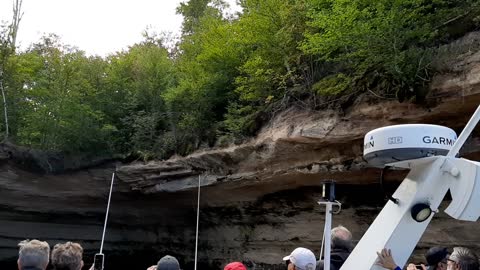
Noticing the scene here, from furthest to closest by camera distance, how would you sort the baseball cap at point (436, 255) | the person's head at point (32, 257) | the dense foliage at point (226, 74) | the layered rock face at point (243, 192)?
the layered rock face at point (243, 192), the dense foliage at point (226, 74), the baseball cap at point (436, 255), the person's head at point (32, 257)

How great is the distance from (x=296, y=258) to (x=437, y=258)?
111 centimetres

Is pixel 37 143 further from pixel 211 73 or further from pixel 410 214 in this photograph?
pixel 410 214

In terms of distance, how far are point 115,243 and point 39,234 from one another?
249 cm

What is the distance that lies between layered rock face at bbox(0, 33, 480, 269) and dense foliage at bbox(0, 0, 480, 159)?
46cm

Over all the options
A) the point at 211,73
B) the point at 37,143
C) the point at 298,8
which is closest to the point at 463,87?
the point at 298,8

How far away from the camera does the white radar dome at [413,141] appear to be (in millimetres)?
2889

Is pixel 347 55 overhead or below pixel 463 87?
overhead

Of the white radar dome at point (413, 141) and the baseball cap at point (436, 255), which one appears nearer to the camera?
the white radar dome at point (413, 141)

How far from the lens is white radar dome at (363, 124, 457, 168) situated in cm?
289

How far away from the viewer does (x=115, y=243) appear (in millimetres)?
16500

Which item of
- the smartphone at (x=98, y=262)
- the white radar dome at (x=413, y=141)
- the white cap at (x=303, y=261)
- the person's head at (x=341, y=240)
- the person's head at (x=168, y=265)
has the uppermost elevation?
the white radar dome at (x=413, y=141)

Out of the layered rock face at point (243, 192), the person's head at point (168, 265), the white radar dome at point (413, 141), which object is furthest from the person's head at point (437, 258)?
the layered rock face at point (243, 192)

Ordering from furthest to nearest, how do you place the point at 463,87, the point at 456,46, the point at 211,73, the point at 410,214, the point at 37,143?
1. the point at 37,143
2. the point at 211,73
3. the point at 456,46
4. the point at 463,87
5. the point at 410,214

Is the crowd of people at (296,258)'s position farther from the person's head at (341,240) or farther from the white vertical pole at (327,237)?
the white vertical pole at (327,237)
